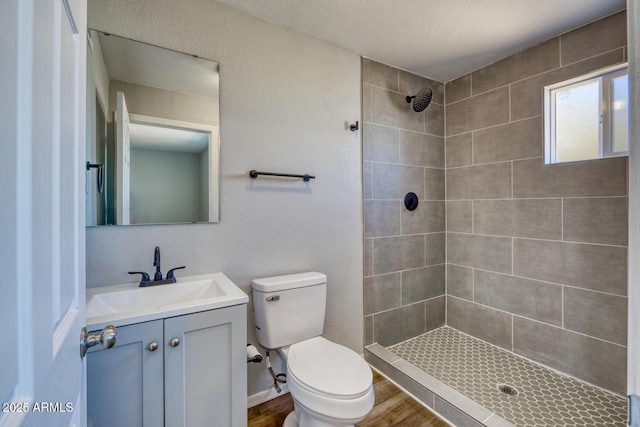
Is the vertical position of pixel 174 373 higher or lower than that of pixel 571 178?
lower

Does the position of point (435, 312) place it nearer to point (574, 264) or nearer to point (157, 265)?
point (574, 264)

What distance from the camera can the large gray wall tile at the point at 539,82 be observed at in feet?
5.66

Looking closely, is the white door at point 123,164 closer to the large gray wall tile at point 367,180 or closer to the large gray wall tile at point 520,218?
the large gray wall tile at point 367,180

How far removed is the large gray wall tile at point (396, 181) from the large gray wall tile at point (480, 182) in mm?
341

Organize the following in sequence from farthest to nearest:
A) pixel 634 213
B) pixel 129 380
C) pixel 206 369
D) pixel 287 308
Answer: pixel 287 308 < pixel 206 369 < pixel 129 380 < pixel 634 213

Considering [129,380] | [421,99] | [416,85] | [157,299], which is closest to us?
[129,380]

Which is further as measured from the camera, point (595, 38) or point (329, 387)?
point (595, 38)

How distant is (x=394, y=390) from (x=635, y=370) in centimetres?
175

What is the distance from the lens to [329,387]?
4.00ft

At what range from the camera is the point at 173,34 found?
1505 mm

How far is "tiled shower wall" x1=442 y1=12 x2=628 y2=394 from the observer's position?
171 centimetres

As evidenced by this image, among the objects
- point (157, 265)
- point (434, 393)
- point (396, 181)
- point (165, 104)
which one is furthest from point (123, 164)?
point (434, 393)

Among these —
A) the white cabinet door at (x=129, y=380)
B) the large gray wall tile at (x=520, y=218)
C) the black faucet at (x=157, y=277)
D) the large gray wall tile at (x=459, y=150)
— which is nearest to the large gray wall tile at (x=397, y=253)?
the large gray wall tile at (x=520, y=218)

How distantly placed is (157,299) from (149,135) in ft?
2.75
